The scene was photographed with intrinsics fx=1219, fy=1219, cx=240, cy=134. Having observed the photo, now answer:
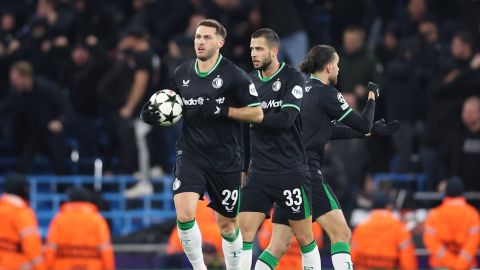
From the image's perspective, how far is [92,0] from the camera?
20109mm

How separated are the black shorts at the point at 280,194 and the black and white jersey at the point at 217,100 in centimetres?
28

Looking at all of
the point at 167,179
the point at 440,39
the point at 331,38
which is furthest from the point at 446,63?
the point at 167,179

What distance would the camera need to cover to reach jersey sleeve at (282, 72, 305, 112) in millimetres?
10617

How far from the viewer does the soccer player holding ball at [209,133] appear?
412 inches

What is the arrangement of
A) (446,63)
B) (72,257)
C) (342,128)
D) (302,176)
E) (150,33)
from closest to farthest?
(302,176) → (342,128) → (72,257) → (446,63) → (150,33)

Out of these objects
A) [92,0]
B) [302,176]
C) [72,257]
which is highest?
[92,0]

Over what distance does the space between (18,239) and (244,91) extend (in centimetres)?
604

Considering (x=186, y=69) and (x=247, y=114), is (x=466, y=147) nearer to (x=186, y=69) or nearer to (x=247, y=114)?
(x=186, y=69)

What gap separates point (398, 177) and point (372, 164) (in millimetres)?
445

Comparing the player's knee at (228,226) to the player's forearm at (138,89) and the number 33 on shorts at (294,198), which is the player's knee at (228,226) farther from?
the player's forearm at (138,89)

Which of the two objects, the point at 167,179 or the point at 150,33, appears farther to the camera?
the point at 150,33

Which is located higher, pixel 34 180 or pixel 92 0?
pixel 92 0

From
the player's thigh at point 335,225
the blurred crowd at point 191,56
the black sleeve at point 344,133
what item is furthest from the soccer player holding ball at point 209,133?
the blurred crowd at point 191,56

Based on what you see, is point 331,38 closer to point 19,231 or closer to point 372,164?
point 372,164
